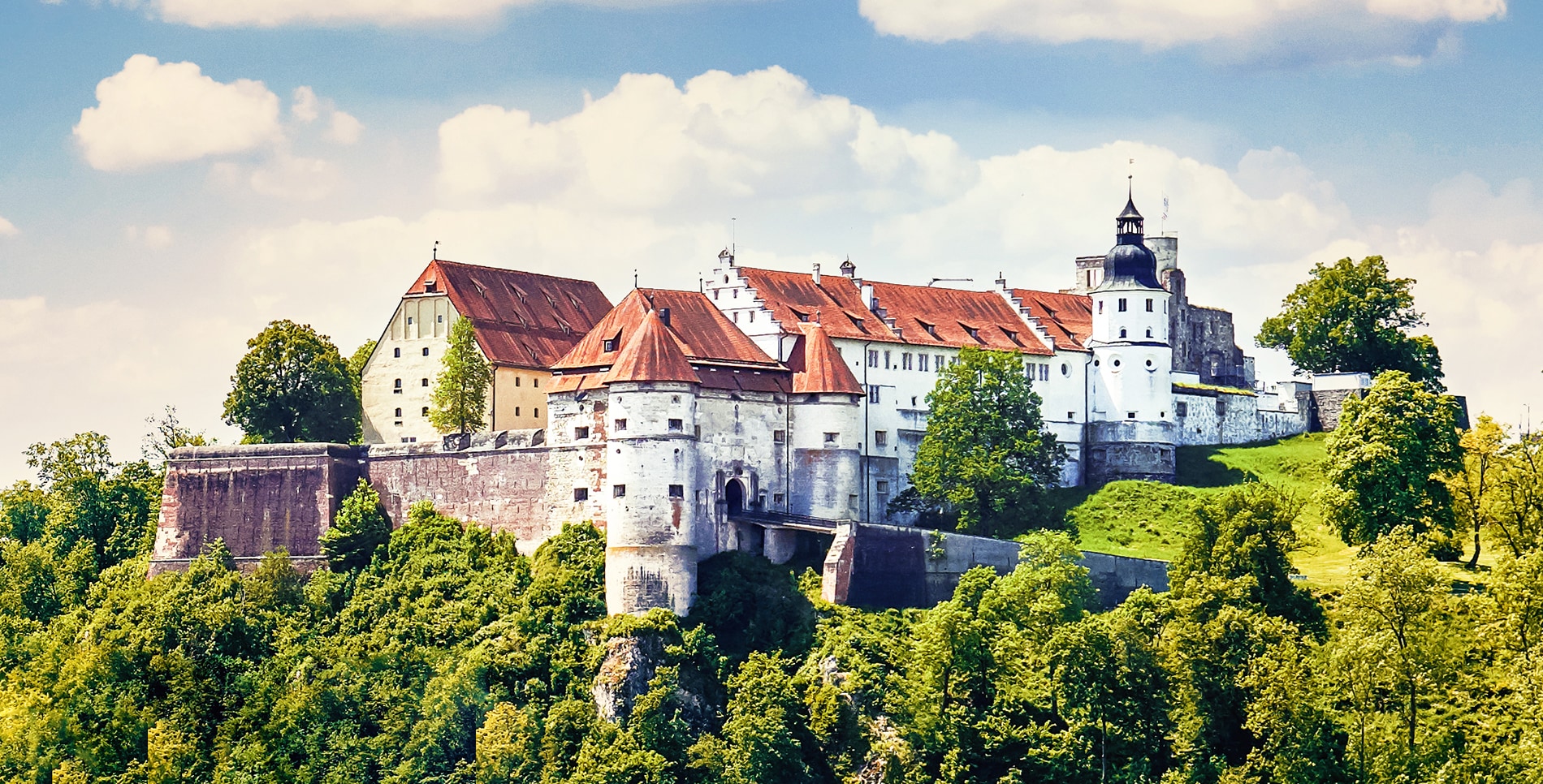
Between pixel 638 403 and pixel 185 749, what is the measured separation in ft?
61.4

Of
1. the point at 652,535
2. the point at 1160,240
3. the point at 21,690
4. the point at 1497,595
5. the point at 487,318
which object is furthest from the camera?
the point at 1160,240

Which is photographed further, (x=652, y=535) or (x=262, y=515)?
(x=262, y=515)

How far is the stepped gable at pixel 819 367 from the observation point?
87375 mm

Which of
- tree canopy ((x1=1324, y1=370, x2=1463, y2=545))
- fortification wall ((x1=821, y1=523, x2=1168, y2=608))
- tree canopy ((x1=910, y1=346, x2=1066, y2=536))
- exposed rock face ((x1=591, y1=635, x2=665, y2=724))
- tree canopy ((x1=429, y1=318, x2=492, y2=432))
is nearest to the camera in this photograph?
exposed rock face ((x1=591, y1=635, x2=665, y2=724))

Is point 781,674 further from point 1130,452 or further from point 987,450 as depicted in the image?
point 1130,452

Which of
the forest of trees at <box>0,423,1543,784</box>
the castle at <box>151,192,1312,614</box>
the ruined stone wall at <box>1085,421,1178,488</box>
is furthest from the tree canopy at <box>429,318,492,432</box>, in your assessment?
the ruined stone wall at <box>1085,421,1178,488</box>

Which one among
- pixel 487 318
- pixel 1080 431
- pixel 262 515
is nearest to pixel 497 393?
pixel 487 318

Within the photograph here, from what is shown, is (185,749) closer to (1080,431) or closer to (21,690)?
(21,690)

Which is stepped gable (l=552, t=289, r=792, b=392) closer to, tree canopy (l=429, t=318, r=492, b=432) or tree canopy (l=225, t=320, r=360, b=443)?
tree canopy (l=429, t=318, r=492, b=432)

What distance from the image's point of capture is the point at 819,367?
87.8 m

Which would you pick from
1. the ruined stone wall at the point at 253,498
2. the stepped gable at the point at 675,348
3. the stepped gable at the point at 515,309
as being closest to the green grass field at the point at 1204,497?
the stepped gable at the point at 675,348

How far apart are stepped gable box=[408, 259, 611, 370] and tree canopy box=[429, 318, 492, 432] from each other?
1.14 metres

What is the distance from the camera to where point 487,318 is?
95125mm

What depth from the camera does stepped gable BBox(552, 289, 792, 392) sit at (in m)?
84.1
